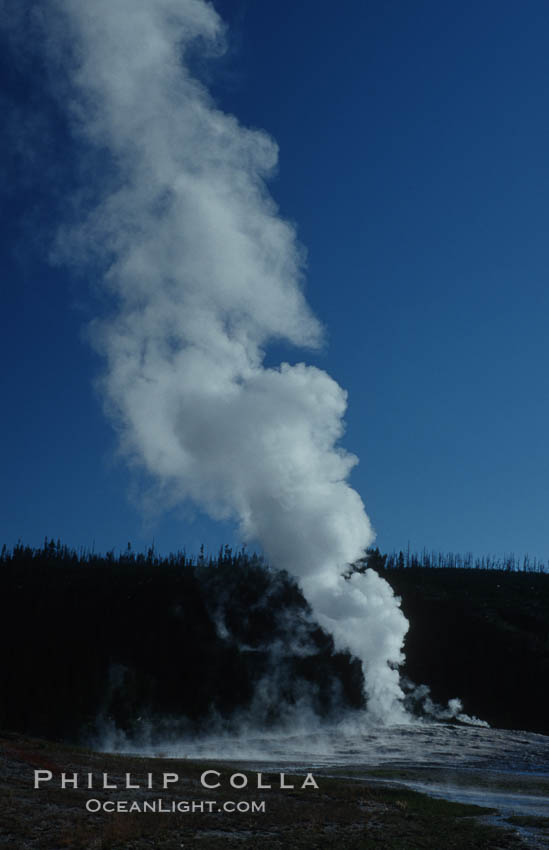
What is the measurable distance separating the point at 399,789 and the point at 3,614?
87649mm

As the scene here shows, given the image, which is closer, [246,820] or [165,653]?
[246,820]

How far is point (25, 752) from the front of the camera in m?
46.2

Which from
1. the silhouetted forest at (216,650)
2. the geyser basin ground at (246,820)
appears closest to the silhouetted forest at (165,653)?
the silhouetted forest at (216,650)

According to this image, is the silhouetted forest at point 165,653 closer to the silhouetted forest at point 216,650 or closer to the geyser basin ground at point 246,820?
the silhouetted forest at point 216,650

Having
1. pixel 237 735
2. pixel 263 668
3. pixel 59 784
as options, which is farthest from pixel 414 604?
pixel 59 784

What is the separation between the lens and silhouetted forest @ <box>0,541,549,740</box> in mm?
89750

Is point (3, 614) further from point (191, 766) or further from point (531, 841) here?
point (531, 841)

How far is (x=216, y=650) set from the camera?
104562 mm

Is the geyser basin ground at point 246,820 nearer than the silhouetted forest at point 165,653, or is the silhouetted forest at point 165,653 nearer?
the geyser basin ground at point 246,820

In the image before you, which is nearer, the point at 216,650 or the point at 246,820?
the point at 246,820

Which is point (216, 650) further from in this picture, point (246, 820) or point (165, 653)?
point (246, 820)

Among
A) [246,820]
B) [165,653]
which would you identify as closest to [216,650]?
[165,653]

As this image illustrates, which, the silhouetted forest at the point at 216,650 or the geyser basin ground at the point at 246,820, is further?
the silhouetted forest at the point at 216,650

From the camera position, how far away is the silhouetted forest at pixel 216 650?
294 feet
